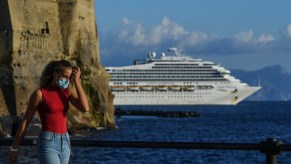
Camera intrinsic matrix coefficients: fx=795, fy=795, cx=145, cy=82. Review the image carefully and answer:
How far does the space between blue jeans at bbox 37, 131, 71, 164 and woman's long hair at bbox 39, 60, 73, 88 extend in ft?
1.69

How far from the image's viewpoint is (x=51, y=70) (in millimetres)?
8016

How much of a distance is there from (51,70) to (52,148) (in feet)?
2.58

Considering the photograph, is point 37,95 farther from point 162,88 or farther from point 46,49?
point 162,88

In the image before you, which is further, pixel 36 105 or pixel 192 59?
pixel 192 59

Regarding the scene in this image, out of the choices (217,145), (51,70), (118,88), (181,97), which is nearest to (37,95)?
(51,70)

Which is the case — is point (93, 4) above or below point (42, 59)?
above

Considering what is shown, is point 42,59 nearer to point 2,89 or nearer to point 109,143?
point 2,89

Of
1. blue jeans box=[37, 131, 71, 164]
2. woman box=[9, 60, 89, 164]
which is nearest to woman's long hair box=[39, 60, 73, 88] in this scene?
woman box=[9, 60, 89, 164]

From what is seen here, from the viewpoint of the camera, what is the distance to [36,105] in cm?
789

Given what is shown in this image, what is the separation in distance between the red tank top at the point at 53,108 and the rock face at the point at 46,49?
52.9 metres

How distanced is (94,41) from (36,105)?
64.3m

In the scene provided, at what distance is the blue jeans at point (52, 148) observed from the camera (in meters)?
7.84

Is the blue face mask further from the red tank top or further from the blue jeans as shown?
the blue jeans

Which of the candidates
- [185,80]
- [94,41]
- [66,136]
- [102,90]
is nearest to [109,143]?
[66,136]
